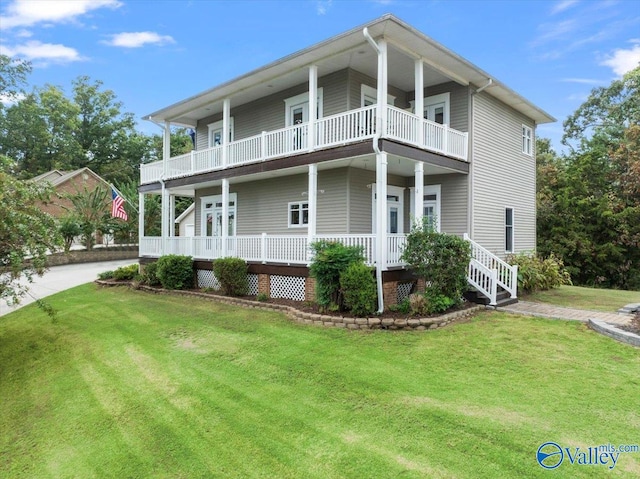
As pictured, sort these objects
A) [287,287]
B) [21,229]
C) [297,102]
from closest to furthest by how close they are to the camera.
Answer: [21,229] → [287,287] → [297,102]

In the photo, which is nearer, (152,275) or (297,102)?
(297,102)

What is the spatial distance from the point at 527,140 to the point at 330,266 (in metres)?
11.5

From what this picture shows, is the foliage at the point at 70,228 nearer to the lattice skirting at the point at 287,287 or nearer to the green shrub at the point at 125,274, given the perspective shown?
the green shrub at the point at 125,274

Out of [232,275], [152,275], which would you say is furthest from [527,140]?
[152,275]

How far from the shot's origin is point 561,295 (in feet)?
43.9

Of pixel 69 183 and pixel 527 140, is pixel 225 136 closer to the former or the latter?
pixel 527 140

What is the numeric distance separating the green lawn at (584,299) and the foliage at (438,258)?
3.89 meters

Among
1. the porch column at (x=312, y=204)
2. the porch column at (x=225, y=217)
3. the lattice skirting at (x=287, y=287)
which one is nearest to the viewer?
the porch column at (x=312, y=204)

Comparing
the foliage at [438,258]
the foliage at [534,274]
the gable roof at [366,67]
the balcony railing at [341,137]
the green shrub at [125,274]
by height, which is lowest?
the green shrub at [125,274]

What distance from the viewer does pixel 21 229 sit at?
8.23 metres

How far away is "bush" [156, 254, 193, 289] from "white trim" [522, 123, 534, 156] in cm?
1355

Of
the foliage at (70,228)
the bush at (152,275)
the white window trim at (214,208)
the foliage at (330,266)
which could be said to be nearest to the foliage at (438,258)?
the foliage at (330,266)

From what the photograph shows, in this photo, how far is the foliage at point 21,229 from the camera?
816cm

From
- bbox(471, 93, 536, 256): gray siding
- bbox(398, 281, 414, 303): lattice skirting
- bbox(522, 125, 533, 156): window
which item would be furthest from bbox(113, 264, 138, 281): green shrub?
bbox(522, 125, 533, 156): window
